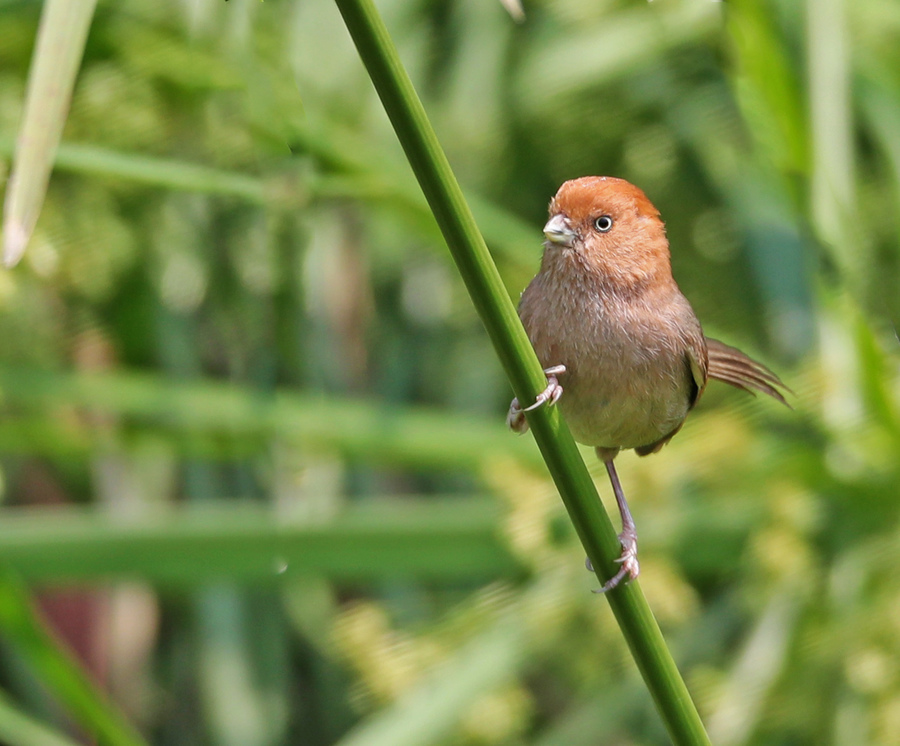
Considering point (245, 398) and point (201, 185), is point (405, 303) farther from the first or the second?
point (201, 185)

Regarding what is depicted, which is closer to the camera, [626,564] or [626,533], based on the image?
Result: [626,564]

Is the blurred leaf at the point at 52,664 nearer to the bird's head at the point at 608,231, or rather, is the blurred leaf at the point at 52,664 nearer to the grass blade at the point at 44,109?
the bird's head at the point at 608,231

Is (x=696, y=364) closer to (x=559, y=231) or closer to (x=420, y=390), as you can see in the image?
(x=559, y=231)

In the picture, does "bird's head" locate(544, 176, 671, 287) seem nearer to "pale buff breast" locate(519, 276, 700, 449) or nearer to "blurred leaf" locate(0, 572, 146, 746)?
"pale buff breast" locate(519, 276, 700, 449)

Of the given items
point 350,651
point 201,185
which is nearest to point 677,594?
point 350,651

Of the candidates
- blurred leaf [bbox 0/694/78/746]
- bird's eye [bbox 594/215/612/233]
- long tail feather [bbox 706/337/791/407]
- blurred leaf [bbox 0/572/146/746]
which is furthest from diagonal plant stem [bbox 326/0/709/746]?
blurred leaf [bbox 0/694/78/746]

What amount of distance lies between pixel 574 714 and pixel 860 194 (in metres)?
1.79

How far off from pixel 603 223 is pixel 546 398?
0.74 metres

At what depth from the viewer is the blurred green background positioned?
9.44 feet

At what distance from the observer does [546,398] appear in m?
1.11

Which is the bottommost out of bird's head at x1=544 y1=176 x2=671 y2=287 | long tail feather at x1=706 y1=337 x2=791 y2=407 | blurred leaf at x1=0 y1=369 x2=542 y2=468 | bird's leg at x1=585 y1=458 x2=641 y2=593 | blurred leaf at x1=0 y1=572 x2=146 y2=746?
Result: blurred leaf at x1=0 y1=572 x2=146 y2=746

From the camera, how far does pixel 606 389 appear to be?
1.76 meters

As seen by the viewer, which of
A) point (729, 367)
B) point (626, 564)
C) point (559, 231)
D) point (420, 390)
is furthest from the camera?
point (420, 390)

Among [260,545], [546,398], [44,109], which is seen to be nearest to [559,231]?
[546,398]
